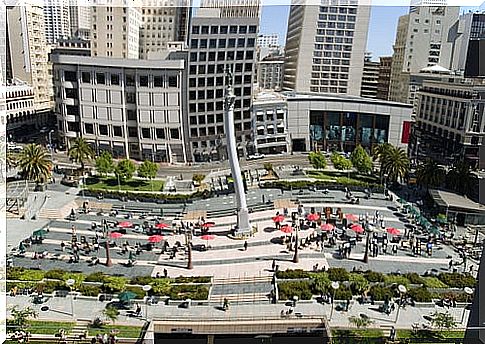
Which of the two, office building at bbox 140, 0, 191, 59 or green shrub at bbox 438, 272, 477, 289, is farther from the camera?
office building at bbox 140, 0, 191, 59

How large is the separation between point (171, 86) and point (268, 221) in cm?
370

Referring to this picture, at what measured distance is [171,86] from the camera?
954cm

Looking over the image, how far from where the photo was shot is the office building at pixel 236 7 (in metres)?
9.76

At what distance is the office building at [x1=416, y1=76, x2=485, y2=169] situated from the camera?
1143cm

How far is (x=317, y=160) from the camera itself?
36.5 feet

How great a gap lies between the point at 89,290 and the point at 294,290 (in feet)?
10.9

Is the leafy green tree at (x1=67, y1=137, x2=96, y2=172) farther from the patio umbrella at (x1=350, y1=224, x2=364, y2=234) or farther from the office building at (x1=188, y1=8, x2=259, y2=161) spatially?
the patio umbrella at (x1=350, y1=224, x2=364, y2=234)

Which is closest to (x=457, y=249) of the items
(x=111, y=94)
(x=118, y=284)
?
(x=118, y=284)

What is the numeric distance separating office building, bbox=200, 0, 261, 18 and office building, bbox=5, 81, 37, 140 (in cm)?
503

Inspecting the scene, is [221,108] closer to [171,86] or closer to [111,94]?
[171,86]

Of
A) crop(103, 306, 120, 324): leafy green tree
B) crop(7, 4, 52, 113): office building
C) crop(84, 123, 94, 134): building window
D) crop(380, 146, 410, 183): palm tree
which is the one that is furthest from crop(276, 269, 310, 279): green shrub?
crop(7, 4, 52, 113): office building

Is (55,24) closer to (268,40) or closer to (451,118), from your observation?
(268,40)

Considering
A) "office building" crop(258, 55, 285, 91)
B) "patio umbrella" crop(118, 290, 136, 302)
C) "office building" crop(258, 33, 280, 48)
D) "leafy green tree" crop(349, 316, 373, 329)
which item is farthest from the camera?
"office building" crop(258, 55, 285, 91)

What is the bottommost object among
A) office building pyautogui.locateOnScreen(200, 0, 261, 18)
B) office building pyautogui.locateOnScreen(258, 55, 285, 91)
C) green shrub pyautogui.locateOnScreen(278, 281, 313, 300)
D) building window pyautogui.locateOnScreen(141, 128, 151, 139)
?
green shrub pyautogui.locateOnScreen(278, 281, 313, 300)
